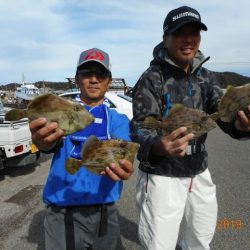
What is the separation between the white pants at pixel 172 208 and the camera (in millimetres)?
3281

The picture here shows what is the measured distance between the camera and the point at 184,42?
321 cm

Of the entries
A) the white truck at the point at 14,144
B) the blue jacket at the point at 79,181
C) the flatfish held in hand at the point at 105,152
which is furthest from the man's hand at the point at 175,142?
the white truck at the point at 14,144

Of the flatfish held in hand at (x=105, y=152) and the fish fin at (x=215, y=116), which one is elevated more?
the fish fin at (x=215, y=116)

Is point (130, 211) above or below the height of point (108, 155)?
below

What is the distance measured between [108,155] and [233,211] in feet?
12.5

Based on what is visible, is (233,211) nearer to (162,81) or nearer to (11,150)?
(162,81)

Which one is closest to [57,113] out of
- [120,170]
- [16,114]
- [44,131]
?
[44,131]

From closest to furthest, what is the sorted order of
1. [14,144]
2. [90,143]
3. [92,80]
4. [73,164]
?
1. [90,143]
2. [73,164]
3. [92,80]
4. [14,144]

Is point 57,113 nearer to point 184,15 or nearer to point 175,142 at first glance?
point 175,142

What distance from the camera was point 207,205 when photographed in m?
3.56

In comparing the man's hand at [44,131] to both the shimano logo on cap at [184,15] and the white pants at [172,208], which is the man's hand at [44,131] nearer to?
the white pants at [172,208]

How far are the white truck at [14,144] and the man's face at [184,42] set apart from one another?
16.3 ft

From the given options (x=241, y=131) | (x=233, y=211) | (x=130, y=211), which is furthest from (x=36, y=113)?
(x=233, y=211)

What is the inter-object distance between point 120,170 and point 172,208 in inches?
34.9
